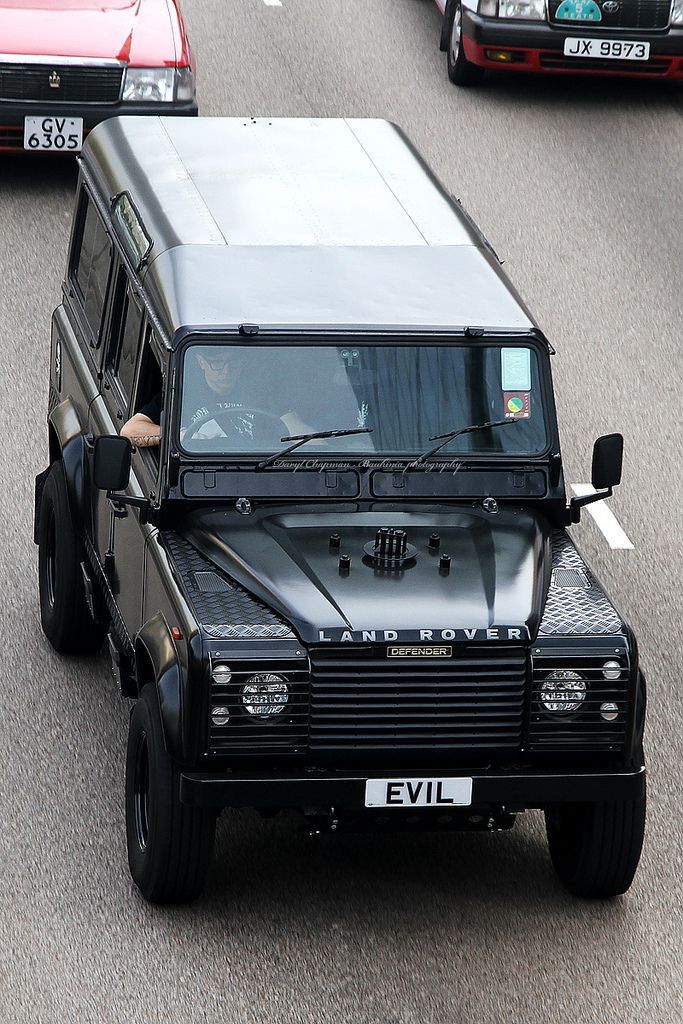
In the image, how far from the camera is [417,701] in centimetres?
664

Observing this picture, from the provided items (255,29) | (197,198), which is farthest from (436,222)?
(255,29)

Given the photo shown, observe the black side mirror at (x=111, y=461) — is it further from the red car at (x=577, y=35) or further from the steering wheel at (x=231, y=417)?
the red car at (x=577, y=35)

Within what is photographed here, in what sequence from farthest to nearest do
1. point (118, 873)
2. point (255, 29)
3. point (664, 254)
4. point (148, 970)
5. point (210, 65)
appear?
point (255, 29), point (210, 65), point (664, 254), point (118, 873), point (148, 970)

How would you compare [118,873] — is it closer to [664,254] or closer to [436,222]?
[436,222]

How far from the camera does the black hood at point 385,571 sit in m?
6.66

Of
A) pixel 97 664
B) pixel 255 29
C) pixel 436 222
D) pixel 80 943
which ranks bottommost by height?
pixel 255 29

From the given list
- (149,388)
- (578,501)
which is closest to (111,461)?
(149,388)

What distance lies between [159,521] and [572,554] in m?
1.58

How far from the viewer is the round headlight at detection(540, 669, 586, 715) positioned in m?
6.66

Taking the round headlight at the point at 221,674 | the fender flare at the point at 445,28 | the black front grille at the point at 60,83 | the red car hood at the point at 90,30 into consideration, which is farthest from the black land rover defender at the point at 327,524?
the fender flare at the point at 445,28

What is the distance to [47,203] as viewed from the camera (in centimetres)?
1477

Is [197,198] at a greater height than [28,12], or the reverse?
[197,198]

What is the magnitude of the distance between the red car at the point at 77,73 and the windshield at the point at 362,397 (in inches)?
284

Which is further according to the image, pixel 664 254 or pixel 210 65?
pixel 210 65
